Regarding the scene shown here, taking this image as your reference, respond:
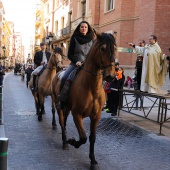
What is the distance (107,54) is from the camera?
153 inches

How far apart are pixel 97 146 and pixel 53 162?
1.41 m

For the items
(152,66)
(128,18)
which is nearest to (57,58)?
(152,66)

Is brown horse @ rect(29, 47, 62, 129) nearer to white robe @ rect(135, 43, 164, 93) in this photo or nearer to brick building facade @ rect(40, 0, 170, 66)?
white robe @ rect(135, 43, 164, 93)

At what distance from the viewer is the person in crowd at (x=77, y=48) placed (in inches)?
197

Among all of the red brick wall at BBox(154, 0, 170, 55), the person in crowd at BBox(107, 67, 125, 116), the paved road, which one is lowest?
the paved road

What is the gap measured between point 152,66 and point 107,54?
4.48 meters

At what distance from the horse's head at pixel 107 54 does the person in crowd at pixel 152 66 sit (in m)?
4.17

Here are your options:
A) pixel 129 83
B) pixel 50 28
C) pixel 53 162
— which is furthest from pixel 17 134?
pixel 50 28

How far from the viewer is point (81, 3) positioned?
108ft

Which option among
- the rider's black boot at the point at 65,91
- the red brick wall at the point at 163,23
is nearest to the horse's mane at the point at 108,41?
the rider's black boot at the point at 65,91

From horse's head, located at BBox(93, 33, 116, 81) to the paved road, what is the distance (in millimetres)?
1911

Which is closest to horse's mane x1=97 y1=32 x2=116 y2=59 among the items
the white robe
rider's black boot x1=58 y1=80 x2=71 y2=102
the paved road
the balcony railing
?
rider's black boot x1=58 y1=80 x2=71 y2=102

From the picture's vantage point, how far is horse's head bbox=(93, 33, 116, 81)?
3789mm

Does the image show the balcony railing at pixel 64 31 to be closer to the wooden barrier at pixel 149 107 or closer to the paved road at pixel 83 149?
the wooden barrier at pixel 149 107
